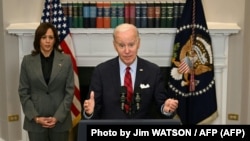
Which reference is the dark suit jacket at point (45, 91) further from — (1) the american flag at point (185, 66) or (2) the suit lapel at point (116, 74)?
(2) the suit lapel at point (116, 74)

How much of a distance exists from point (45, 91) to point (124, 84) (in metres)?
1.55

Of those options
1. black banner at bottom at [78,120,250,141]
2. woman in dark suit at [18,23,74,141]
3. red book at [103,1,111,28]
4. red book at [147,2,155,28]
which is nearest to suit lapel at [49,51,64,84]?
woman in dark suit at [18,23,74,141]

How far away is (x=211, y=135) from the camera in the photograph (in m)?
1.34

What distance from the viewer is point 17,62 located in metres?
4.57

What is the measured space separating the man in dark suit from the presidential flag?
209 centimetres

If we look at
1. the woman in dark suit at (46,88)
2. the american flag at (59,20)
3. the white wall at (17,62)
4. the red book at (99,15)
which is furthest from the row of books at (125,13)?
the woman in dark suit at (46,88)

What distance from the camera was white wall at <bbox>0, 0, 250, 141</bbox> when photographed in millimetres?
4531

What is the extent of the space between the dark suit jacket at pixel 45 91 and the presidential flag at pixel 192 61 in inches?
50.5

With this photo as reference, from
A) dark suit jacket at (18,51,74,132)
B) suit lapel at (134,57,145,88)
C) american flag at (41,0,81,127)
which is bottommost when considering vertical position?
dark suit jacket at (18,51,74,132)

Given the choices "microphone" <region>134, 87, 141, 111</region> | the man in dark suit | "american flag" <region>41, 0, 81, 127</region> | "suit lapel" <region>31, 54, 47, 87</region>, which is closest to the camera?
"microphone" <region>134, 87, 141, 111</region>

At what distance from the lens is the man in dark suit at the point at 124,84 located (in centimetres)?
229

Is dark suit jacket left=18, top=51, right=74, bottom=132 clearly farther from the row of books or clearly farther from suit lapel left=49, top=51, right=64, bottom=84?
the row of books

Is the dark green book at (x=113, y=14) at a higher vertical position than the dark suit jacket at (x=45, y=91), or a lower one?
higher

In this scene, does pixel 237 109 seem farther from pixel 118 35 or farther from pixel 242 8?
pixel 118 35
